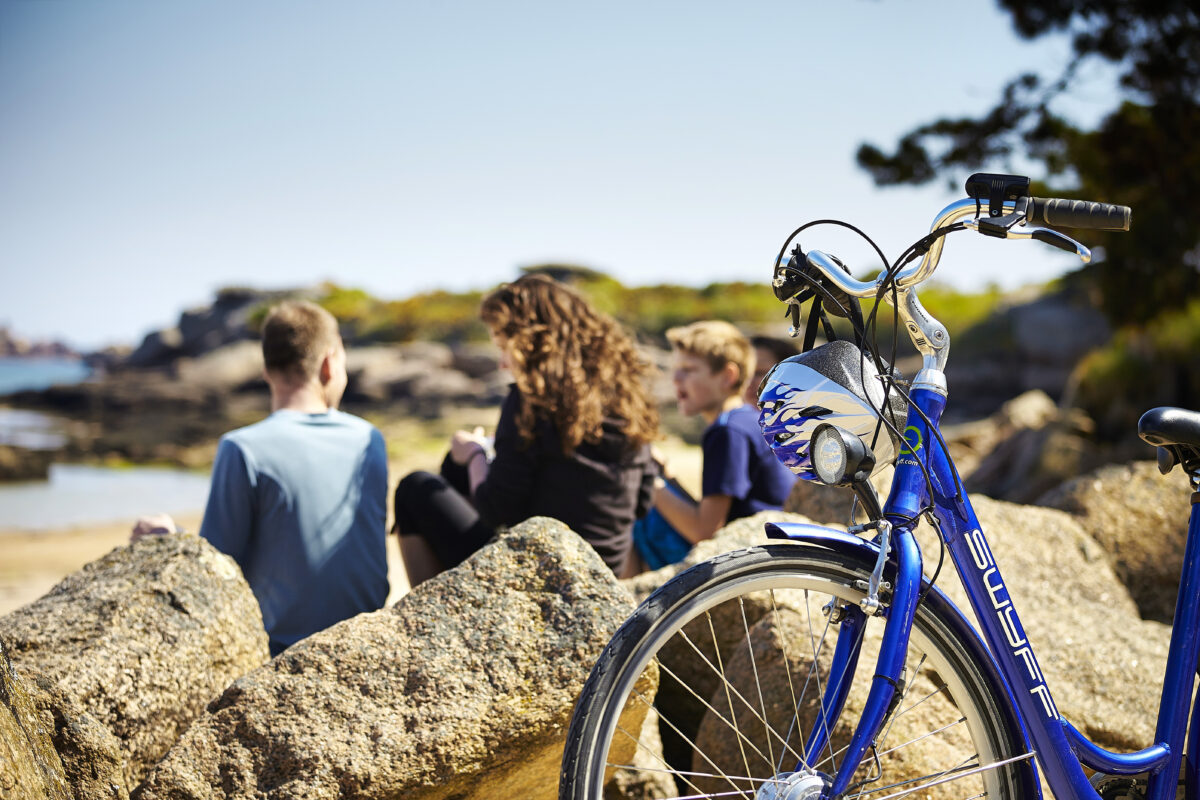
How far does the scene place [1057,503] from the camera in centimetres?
425

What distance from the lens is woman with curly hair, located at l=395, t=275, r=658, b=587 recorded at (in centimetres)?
338

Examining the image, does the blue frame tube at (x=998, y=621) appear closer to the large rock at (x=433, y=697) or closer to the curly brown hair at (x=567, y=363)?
the large rock at (x=433, y=697)

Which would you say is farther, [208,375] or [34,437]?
[208,375]

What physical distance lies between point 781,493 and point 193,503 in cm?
1247

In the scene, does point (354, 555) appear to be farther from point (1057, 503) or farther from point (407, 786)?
point (1057, 503)

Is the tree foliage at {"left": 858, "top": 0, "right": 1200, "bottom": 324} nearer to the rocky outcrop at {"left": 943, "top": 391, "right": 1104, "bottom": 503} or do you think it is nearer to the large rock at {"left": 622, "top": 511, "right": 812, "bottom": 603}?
the rocky outcrop at {"left": 943, "top": 391, "right": 1104, "bottom": 503}

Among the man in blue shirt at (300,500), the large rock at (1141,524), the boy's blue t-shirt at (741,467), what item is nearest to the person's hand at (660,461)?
the boy's blue t-shirt at (741,467)

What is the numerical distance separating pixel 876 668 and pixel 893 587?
146 millimetres

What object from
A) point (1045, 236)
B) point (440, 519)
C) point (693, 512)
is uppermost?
point (1045, 236)

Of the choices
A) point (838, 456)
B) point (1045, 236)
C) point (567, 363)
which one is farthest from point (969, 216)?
point (567, 363)

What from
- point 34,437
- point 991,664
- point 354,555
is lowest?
point 34,437

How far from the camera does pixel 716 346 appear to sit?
4238mm

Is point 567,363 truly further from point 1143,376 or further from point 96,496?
point 96,496

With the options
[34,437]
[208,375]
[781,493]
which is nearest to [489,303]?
[781,493]
